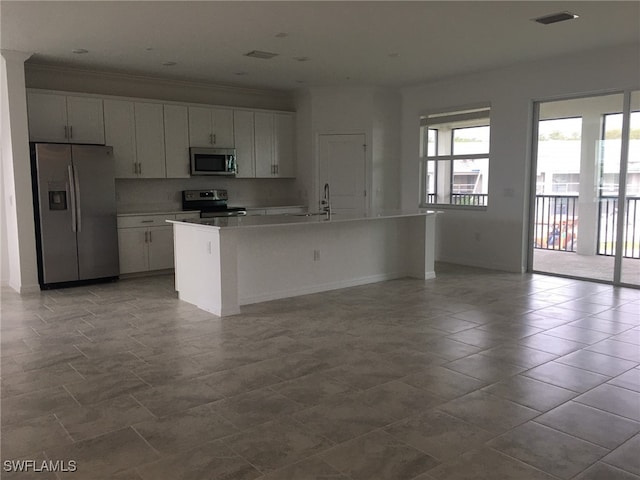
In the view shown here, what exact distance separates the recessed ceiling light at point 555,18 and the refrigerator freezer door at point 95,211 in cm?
521

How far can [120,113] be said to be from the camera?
7.14 metres

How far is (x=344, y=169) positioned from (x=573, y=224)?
3601mm

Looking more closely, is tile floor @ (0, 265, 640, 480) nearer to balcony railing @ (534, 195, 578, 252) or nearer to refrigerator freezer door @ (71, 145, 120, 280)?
refrigerator freezer door @ (71, 145, 120, 280)

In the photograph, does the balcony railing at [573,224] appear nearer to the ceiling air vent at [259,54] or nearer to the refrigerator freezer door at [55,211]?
the ceiling air vent at [259,54]

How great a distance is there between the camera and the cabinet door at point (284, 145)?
29.1 feet

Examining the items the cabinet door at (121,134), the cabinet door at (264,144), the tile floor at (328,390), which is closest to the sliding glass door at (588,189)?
the tile floor at (328,390)

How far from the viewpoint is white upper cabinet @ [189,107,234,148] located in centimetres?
784

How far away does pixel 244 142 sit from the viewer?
→ 8445 mm

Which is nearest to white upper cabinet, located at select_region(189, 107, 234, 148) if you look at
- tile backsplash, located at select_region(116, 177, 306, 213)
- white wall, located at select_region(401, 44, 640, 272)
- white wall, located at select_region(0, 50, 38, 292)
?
tile backsplash, located at select_region(116, 177, 306, 213)

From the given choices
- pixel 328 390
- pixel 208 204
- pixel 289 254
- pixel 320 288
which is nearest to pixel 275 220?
pixel 289 254

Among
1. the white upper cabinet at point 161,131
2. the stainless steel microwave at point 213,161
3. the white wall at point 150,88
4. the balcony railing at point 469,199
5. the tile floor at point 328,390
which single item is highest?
the white wall at point 150,88

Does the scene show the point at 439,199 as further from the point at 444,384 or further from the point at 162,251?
the point at 444,384

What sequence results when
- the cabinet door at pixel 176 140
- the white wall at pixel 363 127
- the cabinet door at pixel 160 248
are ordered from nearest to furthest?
1. the cabinet door at pixel 160 248
2. the cabinet door at pixel 176 140
3. the white wall at pixel 363 127

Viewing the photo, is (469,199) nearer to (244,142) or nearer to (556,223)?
(556,223)
